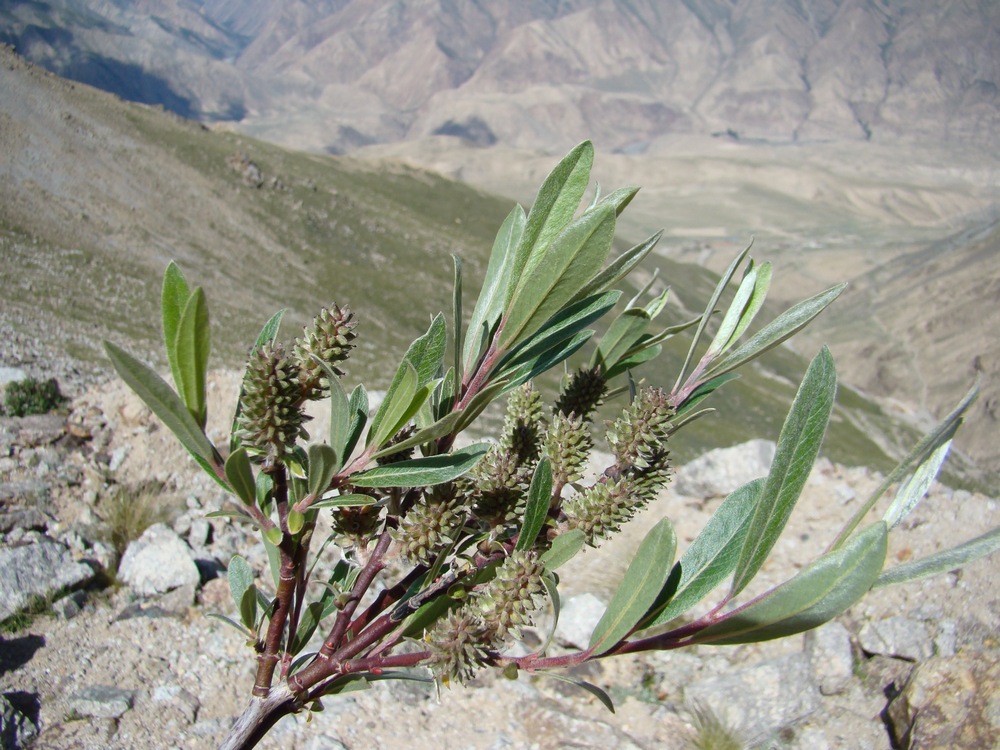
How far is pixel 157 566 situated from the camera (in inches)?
146

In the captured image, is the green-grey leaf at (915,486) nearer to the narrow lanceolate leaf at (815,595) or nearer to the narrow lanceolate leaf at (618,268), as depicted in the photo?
the narrow lanceolate leaf at (815,595)

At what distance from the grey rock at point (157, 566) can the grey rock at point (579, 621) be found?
2228 millimetres

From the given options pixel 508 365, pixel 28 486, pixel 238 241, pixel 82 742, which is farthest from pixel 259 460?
pixel 238 241

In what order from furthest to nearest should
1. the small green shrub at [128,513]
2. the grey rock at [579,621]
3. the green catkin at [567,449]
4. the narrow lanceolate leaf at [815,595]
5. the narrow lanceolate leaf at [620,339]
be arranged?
the grey rock at [579,621]
the small green shrub at [128,513]
the narrow lanceolate leaf at [620,339]
the green catkin at [567,449]
the narrow lanceolate leaf at [815,595]

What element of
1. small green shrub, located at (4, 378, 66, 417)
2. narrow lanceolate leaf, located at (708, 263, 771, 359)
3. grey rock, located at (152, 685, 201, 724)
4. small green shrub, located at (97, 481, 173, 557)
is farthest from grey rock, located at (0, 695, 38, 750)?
small green shrub, located at (4, 378, 66, 417)

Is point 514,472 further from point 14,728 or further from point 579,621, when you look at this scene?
point 579,621

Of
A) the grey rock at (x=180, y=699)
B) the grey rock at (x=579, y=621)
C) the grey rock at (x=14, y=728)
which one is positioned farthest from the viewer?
the grey rock at (x=579, y=621)

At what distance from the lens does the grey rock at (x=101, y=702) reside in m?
2.79

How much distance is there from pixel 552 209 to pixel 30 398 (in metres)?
5.99

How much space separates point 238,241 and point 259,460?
2492 cm

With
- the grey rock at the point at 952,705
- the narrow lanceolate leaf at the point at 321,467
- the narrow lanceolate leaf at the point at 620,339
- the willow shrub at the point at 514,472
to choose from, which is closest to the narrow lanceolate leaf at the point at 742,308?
the willow shrub at the point at 514,472

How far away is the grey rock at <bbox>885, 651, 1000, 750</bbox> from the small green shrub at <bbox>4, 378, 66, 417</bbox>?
20.2ft

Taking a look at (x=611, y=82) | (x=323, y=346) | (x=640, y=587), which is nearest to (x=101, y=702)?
(x=323, y=346)

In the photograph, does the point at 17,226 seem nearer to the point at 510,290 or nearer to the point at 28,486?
the point at 28,486
